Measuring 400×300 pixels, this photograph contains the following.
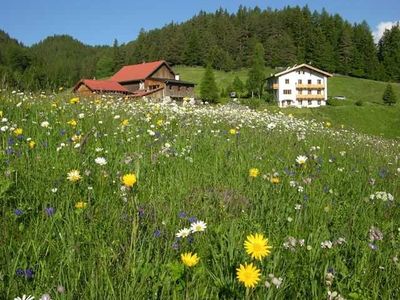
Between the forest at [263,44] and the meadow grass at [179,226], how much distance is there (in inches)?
4438

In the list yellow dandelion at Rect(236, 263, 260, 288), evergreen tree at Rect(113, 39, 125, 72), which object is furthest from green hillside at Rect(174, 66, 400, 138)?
evergreen tree at Rect(113, 39, 125, 72)

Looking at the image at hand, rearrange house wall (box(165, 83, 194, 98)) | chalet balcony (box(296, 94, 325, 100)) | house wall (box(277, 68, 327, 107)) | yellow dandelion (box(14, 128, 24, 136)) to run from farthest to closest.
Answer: house wall (box(277, 68, 327, 107)) → chalet balcony (box(296, 94, 325, 100)) → house wall (box(165, 83, 194, 98)) → yellow dandelion (box(14, 128, 24, 136))

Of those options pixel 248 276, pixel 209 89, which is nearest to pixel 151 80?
pixel 209 89

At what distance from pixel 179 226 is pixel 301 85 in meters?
82.5

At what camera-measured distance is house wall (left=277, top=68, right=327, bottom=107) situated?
8181 cm

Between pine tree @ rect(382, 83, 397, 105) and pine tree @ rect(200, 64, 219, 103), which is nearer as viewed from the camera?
pine tree @ rect(200, 64, 219, 103)

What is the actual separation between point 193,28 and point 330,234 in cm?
14923

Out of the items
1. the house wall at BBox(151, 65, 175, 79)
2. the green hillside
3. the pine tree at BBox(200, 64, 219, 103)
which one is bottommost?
the green hillside

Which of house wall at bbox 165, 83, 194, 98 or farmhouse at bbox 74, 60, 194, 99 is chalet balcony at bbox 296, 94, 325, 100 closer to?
farmhouse at bbox 74, 60, 194, 99

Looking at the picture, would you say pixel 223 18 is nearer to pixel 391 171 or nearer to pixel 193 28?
pixel 193 28

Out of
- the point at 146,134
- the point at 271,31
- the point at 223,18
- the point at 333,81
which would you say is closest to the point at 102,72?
the point at 223,18

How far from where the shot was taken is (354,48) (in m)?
121

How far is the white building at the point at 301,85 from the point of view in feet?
268

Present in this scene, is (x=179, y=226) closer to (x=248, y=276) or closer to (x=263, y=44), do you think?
(x=248, y=276)
